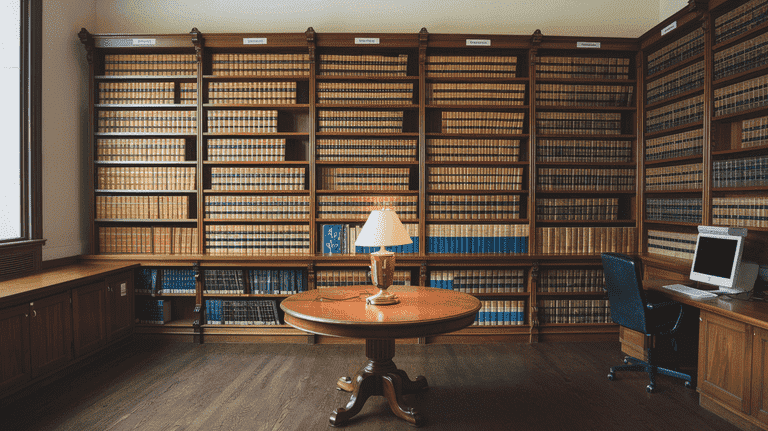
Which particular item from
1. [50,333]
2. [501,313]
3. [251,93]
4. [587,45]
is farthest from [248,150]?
[587,45]

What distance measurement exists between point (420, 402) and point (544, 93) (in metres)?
3.28

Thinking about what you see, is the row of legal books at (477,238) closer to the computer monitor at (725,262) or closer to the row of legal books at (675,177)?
the row of legal books at (675,177)

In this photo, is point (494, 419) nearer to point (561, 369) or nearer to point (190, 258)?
point (561, 369)

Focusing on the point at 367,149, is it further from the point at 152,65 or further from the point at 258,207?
the point at 152,65

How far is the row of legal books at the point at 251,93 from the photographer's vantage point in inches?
174

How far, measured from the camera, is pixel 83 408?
2.92 metres

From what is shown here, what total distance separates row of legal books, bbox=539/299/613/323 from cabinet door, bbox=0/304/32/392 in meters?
4.44

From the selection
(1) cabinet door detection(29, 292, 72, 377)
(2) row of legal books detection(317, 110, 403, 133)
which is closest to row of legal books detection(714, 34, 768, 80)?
(2) row of legal books detection(317, 110, 403, 133)

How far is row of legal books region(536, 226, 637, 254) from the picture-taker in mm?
4438

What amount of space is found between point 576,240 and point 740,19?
2244mm

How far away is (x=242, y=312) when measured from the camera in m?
4.43

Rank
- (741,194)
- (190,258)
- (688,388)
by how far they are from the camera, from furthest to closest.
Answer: (190,258), (741,194), (688,388)

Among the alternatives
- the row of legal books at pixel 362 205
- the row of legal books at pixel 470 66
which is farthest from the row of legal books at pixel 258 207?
the row of legal books at pixel 470 66

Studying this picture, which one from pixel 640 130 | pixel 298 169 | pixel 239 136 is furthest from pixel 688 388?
pixel 239 136
